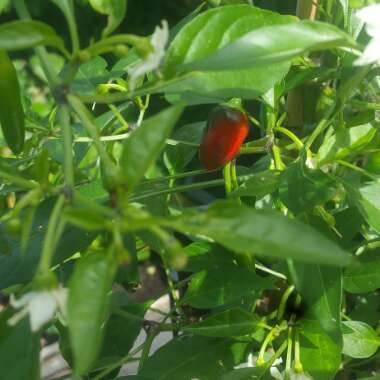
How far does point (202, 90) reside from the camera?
0.51 m

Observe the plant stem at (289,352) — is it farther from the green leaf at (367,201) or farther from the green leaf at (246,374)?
the green leaf at (367,201)

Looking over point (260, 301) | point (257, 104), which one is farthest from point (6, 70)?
point (257, 104)

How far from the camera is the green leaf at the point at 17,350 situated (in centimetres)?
58

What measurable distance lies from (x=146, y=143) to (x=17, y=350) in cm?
26

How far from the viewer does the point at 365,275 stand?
0.66 metres

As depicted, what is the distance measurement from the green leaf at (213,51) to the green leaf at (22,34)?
9cm

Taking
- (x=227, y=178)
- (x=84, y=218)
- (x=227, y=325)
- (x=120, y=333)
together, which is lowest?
(x=120, y=333)

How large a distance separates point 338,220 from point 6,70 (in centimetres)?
30

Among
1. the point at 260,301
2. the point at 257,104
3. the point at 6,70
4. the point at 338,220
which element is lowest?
the point at 260,301

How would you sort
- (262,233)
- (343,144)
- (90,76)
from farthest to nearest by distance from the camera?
(90,76)
(343,144)
(262,233)

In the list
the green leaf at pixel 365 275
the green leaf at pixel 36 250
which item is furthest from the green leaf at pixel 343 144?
the green leaf at pixel 36 250

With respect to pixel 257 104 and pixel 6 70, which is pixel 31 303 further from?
pixel 257 104

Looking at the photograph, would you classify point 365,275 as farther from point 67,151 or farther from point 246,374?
point 67,151

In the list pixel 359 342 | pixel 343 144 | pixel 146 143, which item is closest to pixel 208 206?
pixel 146 143
